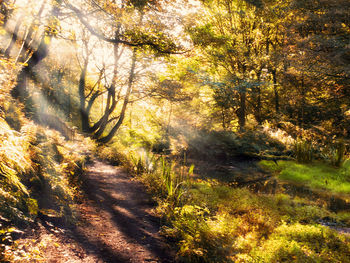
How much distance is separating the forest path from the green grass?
6228mm

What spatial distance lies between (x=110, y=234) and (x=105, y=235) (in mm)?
101

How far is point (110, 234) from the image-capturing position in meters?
3.93

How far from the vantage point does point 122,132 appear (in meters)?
18.5

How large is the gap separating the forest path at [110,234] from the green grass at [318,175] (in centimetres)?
623

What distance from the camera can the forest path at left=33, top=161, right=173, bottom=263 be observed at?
3.14 m

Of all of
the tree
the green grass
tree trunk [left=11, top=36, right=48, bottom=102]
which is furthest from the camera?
the tree

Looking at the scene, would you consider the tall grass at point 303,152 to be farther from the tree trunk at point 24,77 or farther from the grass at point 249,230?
the tree trunk at point 24,77

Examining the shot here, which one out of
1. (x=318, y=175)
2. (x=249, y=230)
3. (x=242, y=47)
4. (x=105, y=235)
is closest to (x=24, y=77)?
(x=105, y=235)

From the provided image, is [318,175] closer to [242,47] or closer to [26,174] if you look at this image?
[242,47]

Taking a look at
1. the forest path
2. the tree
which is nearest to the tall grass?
the tree

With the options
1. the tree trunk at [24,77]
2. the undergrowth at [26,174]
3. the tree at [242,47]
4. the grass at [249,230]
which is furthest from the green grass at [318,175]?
the tree trunk at [24,77]

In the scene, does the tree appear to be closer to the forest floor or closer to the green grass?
the green grass

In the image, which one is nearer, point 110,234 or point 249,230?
point 110,234

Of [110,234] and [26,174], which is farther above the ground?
[26,174]
